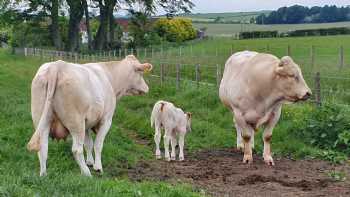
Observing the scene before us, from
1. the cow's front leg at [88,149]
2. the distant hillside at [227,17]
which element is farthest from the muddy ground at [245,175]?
the distant hillside at [227,17]

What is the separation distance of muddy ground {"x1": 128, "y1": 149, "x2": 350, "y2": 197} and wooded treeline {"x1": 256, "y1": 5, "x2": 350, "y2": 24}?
84.6 meters

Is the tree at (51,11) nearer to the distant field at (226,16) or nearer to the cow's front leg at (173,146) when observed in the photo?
the cow's front leg at (173,146)

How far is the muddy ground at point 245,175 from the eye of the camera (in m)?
8.44

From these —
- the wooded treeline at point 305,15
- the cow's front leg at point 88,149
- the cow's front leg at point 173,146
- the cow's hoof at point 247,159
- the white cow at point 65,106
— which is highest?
the wooded treeline at point 305,15

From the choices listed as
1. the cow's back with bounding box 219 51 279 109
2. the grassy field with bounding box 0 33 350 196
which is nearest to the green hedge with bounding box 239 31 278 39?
the grassy field with bounding box 0 33 350 196

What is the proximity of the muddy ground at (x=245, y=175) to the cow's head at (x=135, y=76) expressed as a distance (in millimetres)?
1330

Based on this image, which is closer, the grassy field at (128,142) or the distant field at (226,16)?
the grassy field at (128,142)

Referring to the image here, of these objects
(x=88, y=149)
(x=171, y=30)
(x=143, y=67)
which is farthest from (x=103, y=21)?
(x=88, y=149)

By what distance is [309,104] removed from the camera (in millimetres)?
14438

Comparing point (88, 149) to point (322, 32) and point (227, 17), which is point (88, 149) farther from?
point (227, 17)

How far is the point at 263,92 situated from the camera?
10867 millimetres

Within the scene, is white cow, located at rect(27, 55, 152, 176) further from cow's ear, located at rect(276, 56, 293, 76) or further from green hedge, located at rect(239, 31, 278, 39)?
green hedge, located at rect(239, 31, 278, 39)

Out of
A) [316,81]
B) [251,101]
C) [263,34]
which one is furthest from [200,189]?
[263,34]

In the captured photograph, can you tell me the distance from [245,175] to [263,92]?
1.92 metres
